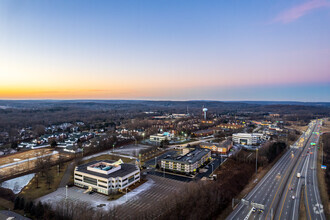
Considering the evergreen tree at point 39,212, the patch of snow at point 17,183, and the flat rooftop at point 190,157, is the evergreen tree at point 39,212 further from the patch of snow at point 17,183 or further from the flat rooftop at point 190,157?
the flat rooftop at point 190,157

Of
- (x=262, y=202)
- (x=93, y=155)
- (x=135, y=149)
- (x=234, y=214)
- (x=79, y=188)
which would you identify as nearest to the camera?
(x=234, y=214)

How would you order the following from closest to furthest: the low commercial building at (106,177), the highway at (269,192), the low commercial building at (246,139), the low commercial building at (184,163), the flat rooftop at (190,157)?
the highway at (269,192), the low commercial building at (106,177), the low commercial building at (184,163), the flat rooftop at (190,157), the low commercial building at (246,139)

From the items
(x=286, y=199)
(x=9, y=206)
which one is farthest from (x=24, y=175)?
(x=286, y=199)

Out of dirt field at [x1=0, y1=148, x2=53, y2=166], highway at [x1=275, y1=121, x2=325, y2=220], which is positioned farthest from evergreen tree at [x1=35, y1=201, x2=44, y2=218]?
dirt field at [x1=0, y1=148, x2=53, y2=166]

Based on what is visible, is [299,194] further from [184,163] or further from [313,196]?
[184,163]

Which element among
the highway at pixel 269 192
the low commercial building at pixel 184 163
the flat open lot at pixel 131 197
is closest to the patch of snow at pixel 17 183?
the flat open lot at pixel 131 197

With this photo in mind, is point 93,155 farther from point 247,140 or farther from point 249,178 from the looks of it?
point 247,140

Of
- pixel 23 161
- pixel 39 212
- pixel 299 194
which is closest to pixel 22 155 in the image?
pixel 23 161
